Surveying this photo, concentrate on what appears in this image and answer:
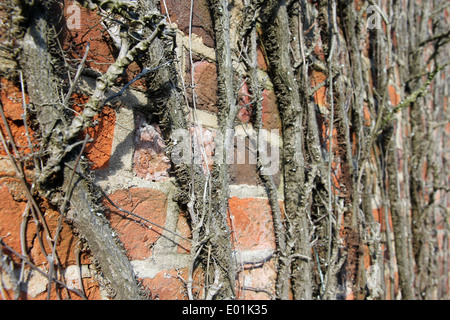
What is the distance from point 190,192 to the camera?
31.8 inches

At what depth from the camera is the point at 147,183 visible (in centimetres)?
79

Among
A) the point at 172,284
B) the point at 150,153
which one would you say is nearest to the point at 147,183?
the point at 150,153

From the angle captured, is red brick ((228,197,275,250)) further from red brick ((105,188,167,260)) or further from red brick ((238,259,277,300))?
red brick ((105,188,167,260))

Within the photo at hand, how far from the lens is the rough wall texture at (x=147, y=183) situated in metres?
0.61

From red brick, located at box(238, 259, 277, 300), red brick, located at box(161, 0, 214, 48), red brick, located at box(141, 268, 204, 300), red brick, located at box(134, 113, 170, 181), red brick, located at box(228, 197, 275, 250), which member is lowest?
red brick, located at box(238, 259, 277, 300)

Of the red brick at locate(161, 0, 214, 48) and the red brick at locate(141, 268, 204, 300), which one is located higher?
the red brick at locate(161, 0, 214, 48)

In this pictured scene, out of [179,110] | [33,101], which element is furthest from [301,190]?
[33,101]

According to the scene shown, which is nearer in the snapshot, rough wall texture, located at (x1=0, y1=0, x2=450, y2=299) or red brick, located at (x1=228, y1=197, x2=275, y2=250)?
rough wall texture, located at (x1=0, y1=0, x2=450, y2=299)

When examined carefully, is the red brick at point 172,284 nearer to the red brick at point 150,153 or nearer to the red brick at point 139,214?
the red brick at point 139,214

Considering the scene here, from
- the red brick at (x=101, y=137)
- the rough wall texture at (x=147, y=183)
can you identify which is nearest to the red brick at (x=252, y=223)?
the rough wall texture at (x=147, y=183)

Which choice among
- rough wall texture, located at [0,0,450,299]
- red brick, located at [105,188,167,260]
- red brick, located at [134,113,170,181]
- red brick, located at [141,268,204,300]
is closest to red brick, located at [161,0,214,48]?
rough wall texture, located at [0,0,450,299]

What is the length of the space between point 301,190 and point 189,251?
0.44m

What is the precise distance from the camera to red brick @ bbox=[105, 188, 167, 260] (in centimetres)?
73

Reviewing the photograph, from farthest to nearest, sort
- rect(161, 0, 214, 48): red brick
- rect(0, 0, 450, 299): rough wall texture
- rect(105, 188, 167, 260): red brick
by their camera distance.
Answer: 1. rect(161, 0, 214, 48): red brick
2. rect(105, 188, 167, 260): red brick
3. rect(0, 0, 450, 299): rough wall texture
